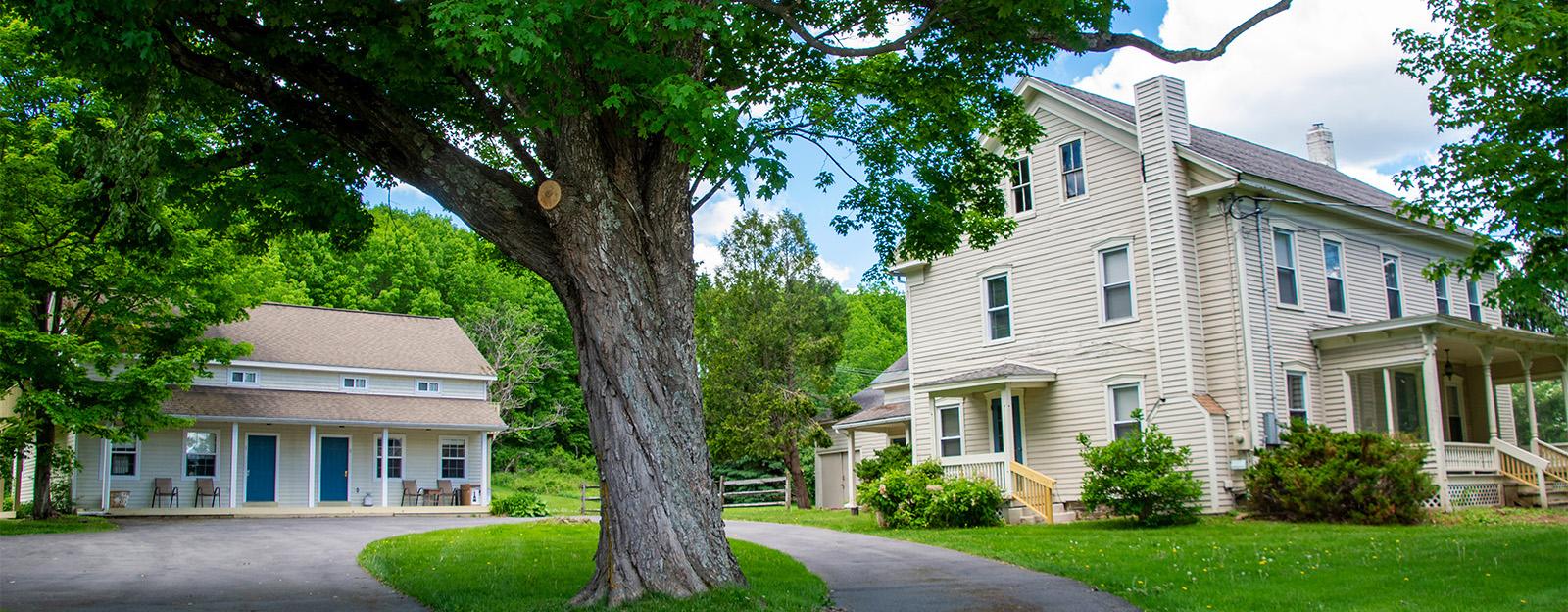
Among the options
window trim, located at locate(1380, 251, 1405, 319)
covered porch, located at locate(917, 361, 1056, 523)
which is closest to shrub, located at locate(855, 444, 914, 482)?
covered porch, located at locate(917, 361, 1056, 523)

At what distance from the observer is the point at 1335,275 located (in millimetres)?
22016

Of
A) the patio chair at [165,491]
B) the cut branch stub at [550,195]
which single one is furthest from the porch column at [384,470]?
the cut branch stub at [550,195]

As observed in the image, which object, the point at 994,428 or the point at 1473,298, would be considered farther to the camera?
the point at 1473,298

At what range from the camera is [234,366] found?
29.8 meters

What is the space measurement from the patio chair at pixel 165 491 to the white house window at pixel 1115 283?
893 inches

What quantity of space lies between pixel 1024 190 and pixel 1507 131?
1084 cm

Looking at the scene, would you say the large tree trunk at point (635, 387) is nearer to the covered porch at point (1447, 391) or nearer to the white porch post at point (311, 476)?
the covered porch at point (1447, 391)

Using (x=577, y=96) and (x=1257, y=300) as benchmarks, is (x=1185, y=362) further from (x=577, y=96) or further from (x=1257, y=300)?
(x=577, y=96)

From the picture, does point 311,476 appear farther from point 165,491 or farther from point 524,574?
point 524,574

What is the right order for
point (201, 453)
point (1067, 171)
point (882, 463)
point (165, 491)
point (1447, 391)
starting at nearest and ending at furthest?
point (1067, 171)
point (1447, 391)
point (882, 463)
point (165, 491)
point (201, 453)

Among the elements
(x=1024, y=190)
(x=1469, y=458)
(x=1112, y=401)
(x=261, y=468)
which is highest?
(x=1024, y=190)

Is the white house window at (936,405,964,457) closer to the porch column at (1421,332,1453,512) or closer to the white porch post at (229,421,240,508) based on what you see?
the porch column at (1421,332,1453,512)

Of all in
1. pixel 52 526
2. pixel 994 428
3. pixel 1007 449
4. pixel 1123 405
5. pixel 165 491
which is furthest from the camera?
pixel 165 491

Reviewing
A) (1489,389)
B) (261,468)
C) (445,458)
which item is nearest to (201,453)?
(261,468)
